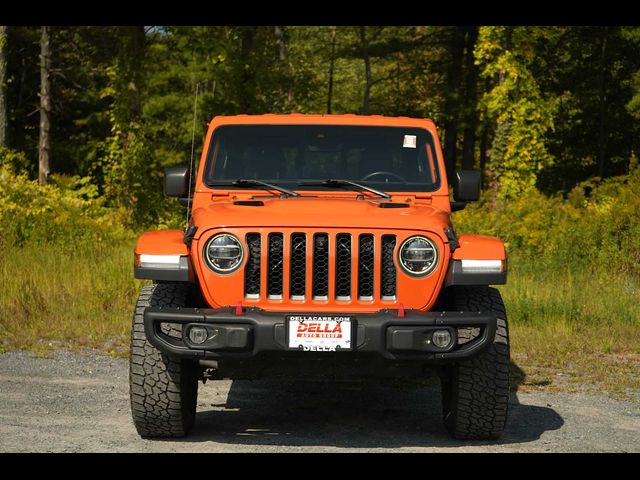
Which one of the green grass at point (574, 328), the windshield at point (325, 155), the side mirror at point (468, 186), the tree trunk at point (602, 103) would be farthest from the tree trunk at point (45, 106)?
the side mirror at point (468, 186)

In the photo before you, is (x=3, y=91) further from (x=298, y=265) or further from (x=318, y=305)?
(x=318, y=305)

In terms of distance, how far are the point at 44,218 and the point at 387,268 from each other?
12.4m

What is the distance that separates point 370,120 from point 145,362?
2.70 metres

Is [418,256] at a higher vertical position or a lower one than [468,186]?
lower

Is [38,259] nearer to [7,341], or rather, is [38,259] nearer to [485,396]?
[7,341]

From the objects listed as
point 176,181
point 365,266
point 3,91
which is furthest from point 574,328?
point 3,91

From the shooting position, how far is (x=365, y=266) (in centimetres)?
695

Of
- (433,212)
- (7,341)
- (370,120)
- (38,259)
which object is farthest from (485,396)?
(38,259)

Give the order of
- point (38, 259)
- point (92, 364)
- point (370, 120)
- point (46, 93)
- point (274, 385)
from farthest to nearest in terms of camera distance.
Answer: point (46, 93) < point (38, 259) < point (92, 364) < point (274, 385) < point (370, 120)

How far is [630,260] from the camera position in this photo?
16.6 meters

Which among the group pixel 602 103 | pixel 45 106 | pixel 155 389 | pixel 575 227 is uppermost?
pixel 602 103

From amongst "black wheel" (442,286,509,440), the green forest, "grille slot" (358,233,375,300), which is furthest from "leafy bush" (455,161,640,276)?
"grille slot" (358,233,375,300)

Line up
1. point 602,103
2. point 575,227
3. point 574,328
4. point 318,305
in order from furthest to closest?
point 602,103
point 575,227
point 574,328
point 318,305

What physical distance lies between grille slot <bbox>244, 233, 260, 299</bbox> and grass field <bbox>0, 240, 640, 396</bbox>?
3.46m
